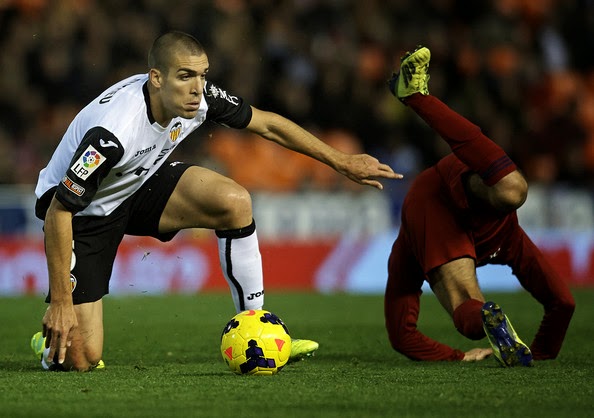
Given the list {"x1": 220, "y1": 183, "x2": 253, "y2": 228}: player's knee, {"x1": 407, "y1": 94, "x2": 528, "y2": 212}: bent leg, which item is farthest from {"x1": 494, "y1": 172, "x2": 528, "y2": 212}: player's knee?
{"x1": 220, "y1": 183, "x2": 253, "y2": 228}: player's knee

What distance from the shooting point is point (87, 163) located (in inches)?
231

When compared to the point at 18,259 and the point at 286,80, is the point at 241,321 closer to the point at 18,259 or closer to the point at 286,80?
the point at 18,259

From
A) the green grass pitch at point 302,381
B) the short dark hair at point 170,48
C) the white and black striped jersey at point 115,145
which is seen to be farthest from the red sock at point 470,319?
the short dark hair at point 170,48

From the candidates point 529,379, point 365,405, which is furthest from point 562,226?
point 365,405

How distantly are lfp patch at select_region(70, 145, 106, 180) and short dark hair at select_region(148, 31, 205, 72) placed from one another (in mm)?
710

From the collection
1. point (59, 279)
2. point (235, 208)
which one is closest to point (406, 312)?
point (235, 208)

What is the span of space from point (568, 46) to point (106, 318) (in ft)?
34.1

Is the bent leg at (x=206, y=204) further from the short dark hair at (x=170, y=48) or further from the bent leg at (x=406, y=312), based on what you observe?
the bent leg at (x=406, y=312)

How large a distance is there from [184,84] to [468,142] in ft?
5.47

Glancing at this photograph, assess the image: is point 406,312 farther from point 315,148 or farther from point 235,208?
point 235,208

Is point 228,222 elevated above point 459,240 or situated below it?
above

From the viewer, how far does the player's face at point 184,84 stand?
6258mm

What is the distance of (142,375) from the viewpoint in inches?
240

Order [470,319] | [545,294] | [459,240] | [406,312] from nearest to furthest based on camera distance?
[470,319] → [459,240] → [545,294] → [406,312]
